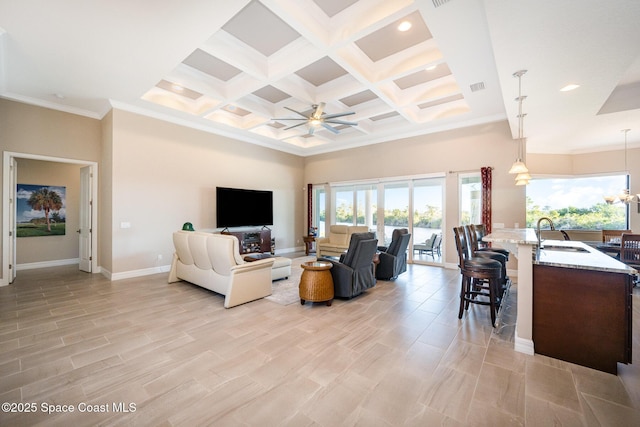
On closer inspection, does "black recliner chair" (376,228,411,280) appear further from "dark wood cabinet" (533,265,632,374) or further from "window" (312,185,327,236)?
"window" (312,185,327,236)

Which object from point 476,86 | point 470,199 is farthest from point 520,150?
point 476,86

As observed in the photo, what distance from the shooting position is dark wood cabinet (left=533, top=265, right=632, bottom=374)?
2252mm

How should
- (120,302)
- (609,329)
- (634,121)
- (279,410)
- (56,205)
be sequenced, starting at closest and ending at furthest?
(279,410)
(609,329)
(120,302)
(634,121)
(56,205)

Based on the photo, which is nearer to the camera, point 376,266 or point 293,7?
point 293,7

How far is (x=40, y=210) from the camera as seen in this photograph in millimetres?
6527

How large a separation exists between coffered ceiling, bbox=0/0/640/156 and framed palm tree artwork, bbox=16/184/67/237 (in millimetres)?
2615

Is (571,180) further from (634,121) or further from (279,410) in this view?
(279,410)

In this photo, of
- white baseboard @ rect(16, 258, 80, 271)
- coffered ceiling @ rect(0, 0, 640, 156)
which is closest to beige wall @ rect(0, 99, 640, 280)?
coffered ceiling @ rect(0, 0, 640, 156)

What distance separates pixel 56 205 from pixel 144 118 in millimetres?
3694

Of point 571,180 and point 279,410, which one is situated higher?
point 571,180

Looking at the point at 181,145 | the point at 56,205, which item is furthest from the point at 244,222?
the point at 56,205

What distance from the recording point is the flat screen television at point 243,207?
6910 mm

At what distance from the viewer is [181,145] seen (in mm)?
6254

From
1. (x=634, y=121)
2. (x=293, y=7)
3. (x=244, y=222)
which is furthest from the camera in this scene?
(x=244, y=222)
